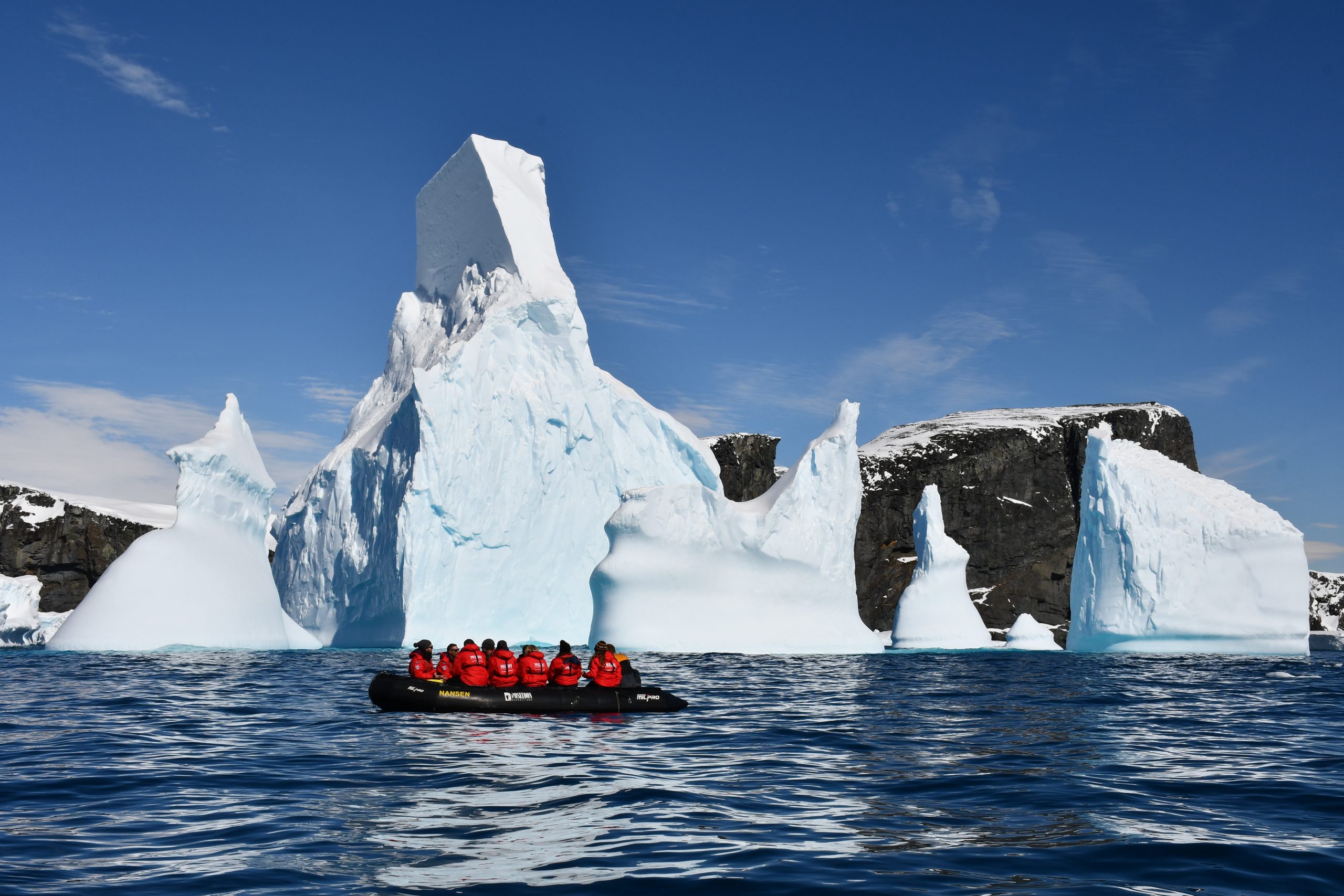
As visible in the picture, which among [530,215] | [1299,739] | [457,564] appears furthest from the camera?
[530,215]

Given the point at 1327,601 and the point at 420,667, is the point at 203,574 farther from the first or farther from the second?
the point at 1327,601

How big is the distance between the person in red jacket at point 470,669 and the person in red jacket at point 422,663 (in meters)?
0.47

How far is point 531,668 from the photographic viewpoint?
48.6 ft

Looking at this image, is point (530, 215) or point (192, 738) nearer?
point (192, 738)

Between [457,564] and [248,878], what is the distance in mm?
26950

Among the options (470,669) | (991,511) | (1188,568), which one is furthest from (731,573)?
(991,511)

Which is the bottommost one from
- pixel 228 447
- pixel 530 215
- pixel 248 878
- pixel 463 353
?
pixel 248 878

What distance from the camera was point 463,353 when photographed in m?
32.3

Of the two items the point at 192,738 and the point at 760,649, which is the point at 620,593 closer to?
the point at 760,649

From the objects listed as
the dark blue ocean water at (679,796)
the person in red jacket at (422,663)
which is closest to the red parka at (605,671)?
the dark blue ocean water at (679,796)

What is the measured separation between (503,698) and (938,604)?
26968 mm

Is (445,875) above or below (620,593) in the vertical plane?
below

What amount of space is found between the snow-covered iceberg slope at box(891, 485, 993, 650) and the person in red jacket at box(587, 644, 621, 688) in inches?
992

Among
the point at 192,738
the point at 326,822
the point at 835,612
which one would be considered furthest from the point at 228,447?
the point at 326,822
